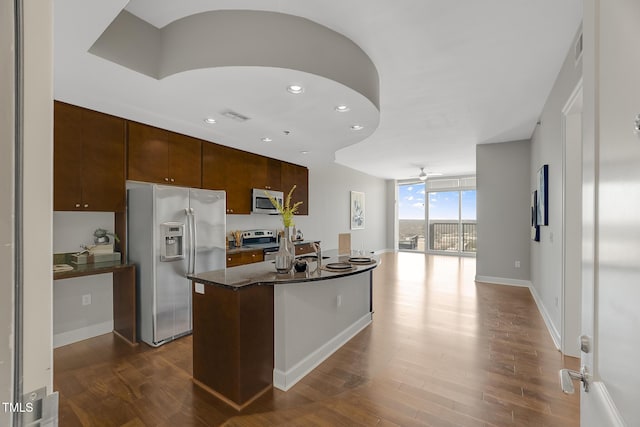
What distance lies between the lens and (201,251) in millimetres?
3719

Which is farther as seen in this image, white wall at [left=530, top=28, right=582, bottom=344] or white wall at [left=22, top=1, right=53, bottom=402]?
white wall at [left=530, top=28, right=582, bottom=344]

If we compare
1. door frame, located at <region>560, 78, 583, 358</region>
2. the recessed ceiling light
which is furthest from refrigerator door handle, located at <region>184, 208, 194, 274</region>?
door frame, located at <region>560, 78, 583, 358</region>

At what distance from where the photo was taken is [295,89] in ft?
8.14

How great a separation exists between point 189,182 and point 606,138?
4.11 meters

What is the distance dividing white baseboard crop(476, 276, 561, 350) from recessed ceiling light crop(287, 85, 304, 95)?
350 cm

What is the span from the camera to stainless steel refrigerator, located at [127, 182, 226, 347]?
3238mm

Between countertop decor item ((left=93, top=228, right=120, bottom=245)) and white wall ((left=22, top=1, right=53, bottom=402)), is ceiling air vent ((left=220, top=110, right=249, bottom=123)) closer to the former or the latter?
countertop decor item ((left=93, top=228, right=120, bottom=245))

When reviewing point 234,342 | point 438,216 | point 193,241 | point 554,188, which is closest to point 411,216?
point 438,216

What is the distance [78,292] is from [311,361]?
274cm

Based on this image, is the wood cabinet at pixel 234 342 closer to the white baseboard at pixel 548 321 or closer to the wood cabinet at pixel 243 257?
the wood cabinet at pixel 243 257

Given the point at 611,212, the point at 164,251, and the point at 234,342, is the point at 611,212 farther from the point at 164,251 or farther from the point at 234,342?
the point at 164,251

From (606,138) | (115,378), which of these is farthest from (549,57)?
(115,378)

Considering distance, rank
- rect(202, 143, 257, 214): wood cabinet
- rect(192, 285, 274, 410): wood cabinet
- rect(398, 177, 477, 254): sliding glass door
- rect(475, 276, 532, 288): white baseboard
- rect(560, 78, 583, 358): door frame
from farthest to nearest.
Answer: rect(398, 177, 477, 254): sliding glass door → rect(475, 276, 532, 288): white baseboard → rect(202, 143, 257, 214): wood cabinet → rect(560, 78, 583, 358): door frame → rect(192, 285, 274, 410): wood cabinet

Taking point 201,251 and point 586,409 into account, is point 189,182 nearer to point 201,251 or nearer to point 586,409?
point 201,251
